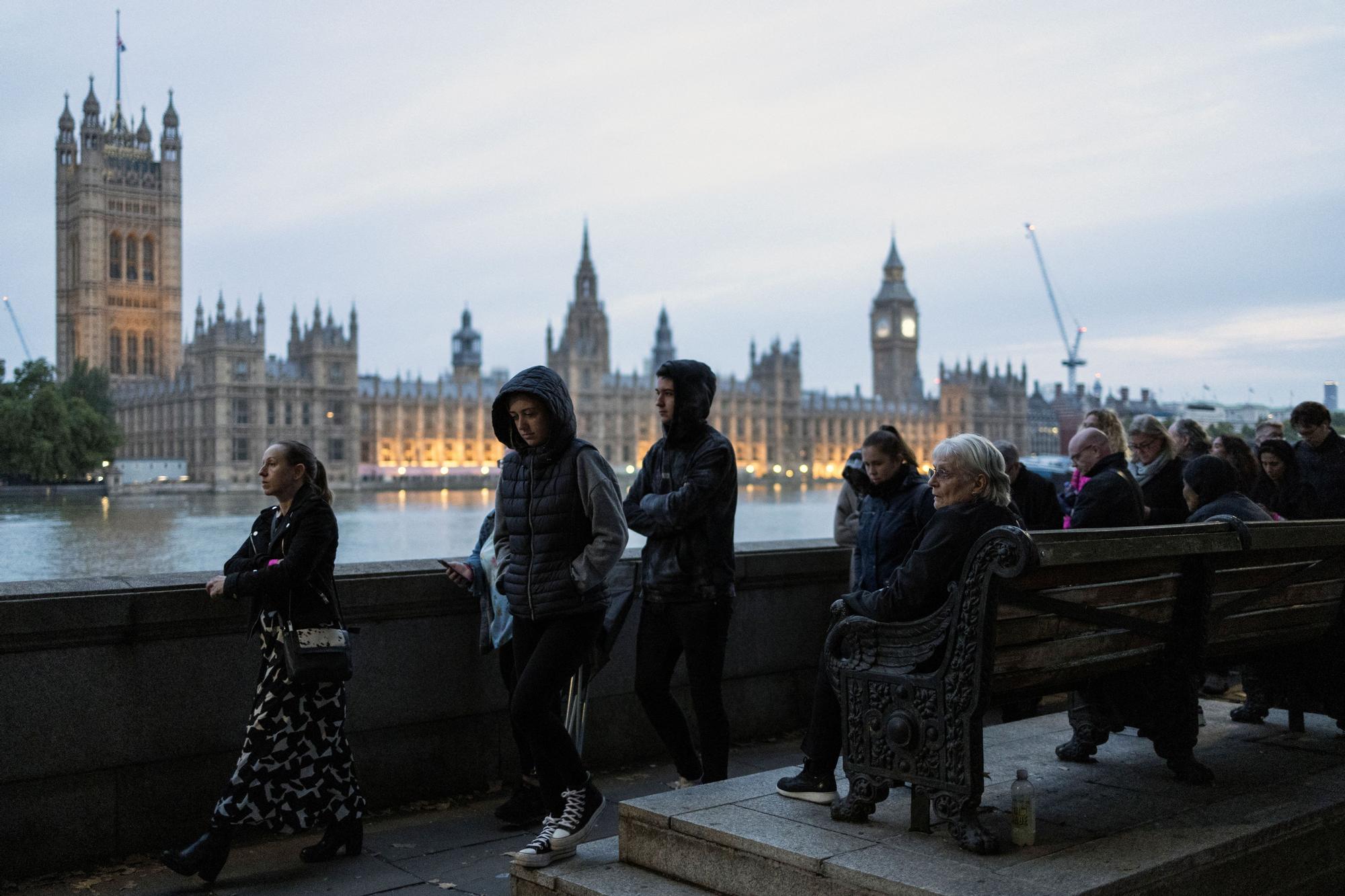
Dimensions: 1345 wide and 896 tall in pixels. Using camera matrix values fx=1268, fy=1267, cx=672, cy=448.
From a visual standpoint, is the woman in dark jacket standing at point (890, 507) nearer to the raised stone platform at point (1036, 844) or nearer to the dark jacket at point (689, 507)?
the dark jacket at point (689, 507)

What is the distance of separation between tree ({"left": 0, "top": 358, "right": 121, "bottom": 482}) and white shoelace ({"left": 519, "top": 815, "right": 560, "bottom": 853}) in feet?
39.5

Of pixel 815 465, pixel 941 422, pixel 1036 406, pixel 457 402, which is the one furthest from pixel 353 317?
pixel 1036 406

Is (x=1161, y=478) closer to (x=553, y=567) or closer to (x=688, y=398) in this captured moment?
(x=688, y=398)

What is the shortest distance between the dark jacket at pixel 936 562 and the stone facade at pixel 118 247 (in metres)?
105

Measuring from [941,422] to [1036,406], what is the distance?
2225 centimetres

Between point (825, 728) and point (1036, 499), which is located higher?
point (1036, 499)

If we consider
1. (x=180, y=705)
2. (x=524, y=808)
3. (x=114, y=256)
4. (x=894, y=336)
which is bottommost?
(x=524, y=808)

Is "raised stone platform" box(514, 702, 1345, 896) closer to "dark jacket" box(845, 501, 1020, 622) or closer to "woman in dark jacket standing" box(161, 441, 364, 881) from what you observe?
"dark jacket" box(845, 501, 1020, 622)

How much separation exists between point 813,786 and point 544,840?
0.79 m

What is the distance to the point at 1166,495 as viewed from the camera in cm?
588

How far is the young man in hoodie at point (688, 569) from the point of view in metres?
4.42

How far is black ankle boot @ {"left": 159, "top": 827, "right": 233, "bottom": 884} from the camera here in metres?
3.79

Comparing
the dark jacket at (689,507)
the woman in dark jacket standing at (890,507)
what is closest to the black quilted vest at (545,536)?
the dark jacket at (689,507)

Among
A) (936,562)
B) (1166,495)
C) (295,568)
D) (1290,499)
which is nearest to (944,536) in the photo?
(936,562)
